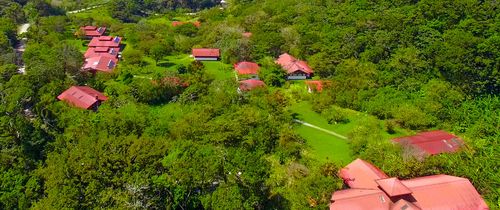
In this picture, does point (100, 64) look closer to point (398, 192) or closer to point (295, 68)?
point (295, 68)

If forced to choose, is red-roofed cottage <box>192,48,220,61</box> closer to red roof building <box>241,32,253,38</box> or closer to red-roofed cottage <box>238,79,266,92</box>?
red roof building <box>241,32,253,38</box>

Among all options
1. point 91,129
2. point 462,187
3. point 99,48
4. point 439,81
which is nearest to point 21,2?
point 99,48

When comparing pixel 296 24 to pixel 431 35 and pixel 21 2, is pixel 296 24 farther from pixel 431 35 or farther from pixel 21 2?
pixel 21 2

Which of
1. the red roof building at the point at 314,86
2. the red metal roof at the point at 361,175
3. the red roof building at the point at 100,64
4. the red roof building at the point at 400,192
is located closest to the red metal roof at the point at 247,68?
the red roof building at the point at 314,86

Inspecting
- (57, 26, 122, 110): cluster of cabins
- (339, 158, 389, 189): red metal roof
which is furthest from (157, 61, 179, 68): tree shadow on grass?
(339, 158, 389, 189): red metal roof

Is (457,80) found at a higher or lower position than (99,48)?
higher

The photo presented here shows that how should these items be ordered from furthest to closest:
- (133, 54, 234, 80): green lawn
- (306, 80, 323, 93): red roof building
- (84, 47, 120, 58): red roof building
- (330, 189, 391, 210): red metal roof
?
(84, 47, 120, 58): red roof building
(133, 54, 234, 80): green lawn
(306, 80, 323, 93): red roof building
(330, 189, 391, 210): red metal roof

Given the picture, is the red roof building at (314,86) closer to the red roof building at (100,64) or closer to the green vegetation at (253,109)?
the green vegetation at (253,109)
